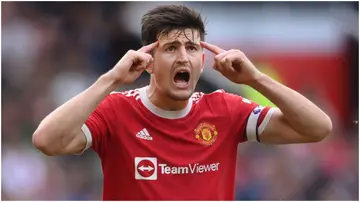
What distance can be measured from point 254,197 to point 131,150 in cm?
305

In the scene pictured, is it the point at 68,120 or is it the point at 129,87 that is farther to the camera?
the point at 129,87

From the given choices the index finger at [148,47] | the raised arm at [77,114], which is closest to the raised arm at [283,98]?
the index finger at [148,47]

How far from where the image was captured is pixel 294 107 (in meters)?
2.77

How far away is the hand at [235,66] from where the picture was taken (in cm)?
270

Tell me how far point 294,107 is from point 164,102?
62 cm

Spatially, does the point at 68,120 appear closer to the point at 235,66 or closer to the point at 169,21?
the point at 169,21

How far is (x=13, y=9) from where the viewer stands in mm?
5855

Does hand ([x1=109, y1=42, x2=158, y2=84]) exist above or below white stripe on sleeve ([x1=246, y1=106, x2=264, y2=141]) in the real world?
above

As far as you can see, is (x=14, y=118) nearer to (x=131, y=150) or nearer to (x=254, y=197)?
(x=254, y=197)

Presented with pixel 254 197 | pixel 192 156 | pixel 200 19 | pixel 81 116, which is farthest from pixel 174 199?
pixel 254 197

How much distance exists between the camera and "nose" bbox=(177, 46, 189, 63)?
2766 millimetres

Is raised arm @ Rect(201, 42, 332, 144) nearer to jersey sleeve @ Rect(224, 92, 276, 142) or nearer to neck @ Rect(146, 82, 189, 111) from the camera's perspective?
jersey sleeve @ Rect(224, 92, 276, 142)

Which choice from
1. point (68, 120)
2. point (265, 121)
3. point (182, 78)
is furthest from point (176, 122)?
point (68, 120)

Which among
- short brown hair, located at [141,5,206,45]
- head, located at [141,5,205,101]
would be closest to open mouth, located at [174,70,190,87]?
head, located at [141,5,205,101]
